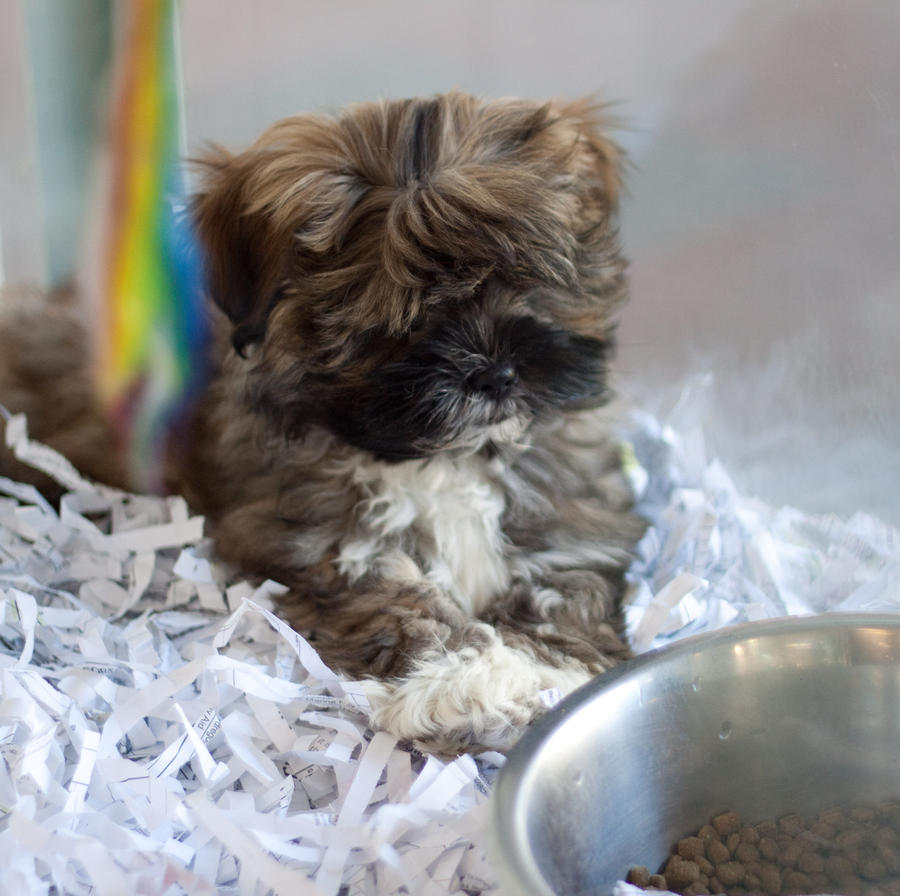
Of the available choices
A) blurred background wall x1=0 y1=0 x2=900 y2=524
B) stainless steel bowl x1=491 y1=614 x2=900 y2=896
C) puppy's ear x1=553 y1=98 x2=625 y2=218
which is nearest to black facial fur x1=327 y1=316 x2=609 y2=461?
puppy's ear x1=553 y1=98 x2=625 y2=218

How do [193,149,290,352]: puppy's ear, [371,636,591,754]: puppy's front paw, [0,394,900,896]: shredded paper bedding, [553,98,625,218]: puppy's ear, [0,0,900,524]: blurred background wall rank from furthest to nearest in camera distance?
[0,0,900,524]: blurred background wall
[553,98,625,218]: puppy's ear
[193,149,290,352]: puppy's ear
[371,636,591,754]: puppy's front paw
[0,394,900,896]: shredded paper bedding

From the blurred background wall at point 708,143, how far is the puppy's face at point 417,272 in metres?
0.52

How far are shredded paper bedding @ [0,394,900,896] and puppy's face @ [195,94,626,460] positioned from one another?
1.36 ft

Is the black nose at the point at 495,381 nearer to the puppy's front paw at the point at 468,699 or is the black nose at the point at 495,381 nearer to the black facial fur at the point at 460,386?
the black facial fur at the point at 460,386

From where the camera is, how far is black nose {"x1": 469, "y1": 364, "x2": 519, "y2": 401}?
5.65ft

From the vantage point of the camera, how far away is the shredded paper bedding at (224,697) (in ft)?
4.75

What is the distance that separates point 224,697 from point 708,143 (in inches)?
64.9

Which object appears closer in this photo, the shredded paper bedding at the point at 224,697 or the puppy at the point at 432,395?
the shredded paper bedding at the point at 224,697

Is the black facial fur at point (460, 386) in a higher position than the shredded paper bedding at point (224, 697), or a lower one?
higher

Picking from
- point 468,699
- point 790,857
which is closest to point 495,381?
point 468,699

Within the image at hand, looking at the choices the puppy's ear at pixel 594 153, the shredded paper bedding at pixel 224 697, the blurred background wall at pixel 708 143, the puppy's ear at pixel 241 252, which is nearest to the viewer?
the shredded paper bedding at pixel 224 697

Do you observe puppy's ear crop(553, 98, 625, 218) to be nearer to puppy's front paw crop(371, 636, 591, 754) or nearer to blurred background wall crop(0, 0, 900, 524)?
blurred background wall crop(0, 0, 900, 524)

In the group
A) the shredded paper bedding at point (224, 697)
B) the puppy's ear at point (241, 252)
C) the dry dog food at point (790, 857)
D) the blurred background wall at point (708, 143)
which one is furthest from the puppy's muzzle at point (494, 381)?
the blurred background wall at point (708, 143)

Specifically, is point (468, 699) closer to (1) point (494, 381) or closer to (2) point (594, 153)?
(1) point (494, 381)
